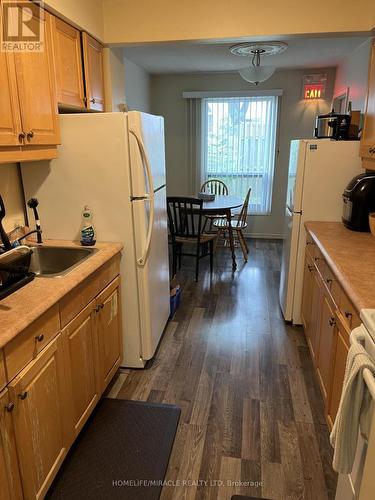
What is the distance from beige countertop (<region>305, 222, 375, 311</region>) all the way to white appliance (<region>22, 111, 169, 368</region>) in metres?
1.10

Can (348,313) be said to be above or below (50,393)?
Answer: above

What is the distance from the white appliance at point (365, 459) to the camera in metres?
1.04

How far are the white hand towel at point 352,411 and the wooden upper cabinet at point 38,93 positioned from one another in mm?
1678

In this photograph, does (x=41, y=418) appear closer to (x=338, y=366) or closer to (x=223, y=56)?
(x=338, y=366)

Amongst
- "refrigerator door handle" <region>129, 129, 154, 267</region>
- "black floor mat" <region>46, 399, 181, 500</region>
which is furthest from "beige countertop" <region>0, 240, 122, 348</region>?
"black floor mat" <region>46, 399, 181, 500</region>

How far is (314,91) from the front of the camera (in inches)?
209

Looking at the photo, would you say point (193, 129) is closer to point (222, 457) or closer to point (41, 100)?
point (41, 100)

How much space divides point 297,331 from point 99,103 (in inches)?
93.6

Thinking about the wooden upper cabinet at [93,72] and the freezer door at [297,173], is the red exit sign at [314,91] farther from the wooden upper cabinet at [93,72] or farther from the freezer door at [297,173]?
the wooden upper cabinet at [93,72]

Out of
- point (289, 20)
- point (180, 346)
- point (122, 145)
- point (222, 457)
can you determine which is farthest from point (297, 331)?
point (289, 20)

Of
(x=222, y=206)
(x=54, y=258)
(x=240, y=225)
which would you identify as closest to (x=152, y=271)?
(x=54, y=258)

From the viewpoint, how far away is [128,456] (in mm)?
1848

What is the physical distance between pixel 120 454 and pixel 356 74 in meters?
4.33

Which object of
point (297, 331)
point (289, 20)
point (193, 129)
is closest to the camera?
point (289, 20)
